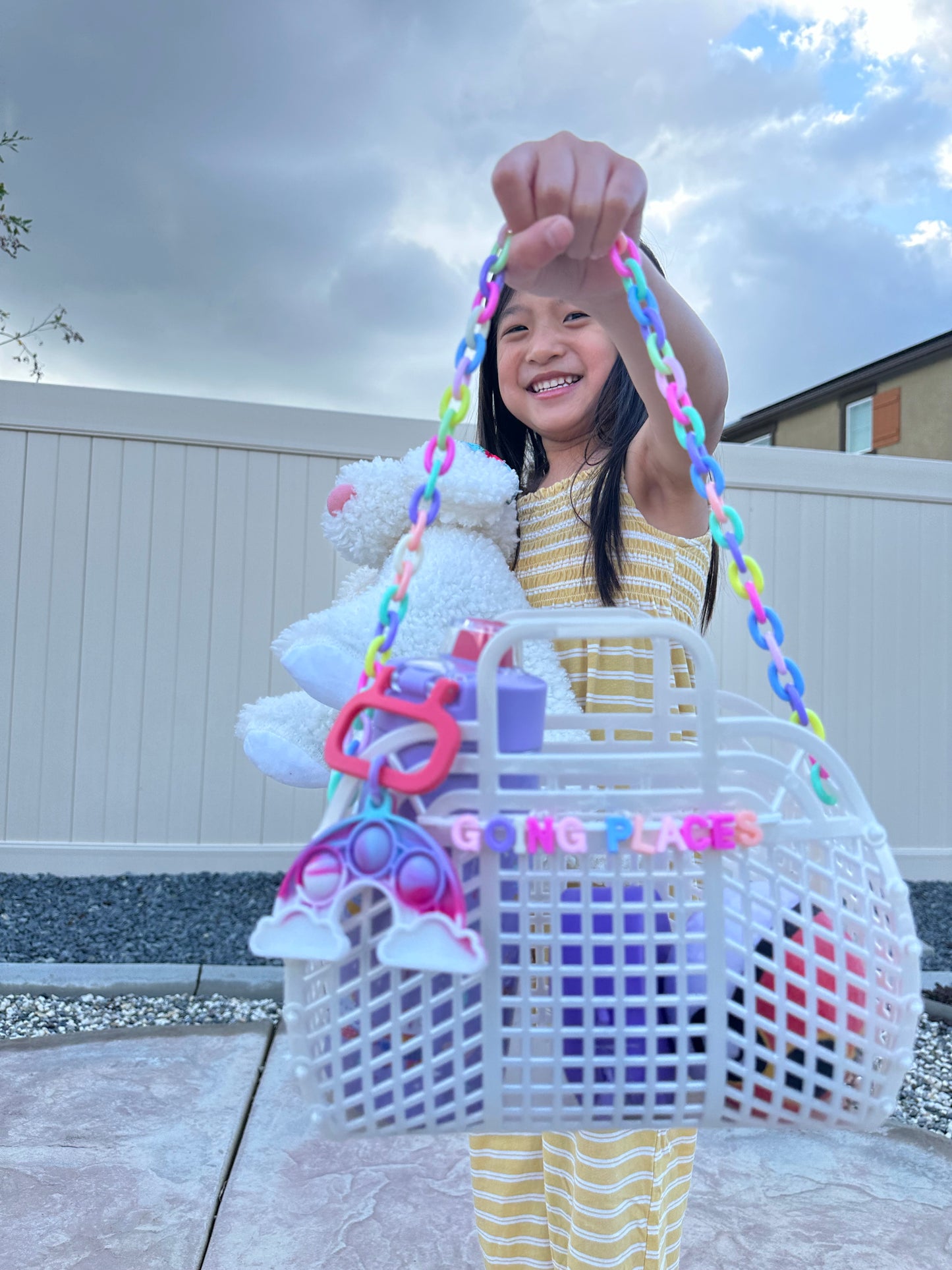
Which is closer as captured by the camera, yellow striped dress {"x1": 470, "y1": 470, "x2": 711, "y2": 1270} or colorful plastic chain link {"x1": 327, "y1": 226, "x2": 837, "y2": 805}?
colorful plastic chain link {"x1": 327, "y1": 226, "x2": 837, "y2": 805}

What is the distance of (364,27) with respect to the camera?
4.65 meters

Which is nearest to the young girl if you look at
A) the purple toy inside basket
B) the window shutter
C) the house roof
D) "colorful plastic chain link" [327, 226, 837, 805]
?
"colorful plastic chain link" [327, 226, 837, 805]

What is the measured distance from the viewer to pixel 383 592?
108 cm

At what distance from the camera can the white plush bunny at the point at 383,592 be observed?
1104mm

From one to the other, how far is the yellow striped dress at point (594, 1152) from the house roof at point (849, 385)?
13.3 m

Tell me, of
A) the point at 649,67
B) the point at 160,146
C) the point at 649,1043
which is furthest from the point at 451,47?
the point at 649,1043

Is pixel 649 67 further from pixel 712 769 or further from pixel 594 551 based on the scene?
pixel 712 769

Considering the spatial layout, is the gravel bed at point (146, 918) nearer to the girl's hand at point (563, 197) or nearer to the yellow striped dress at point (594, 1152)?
the yellow striped dress at point (594, 1152)

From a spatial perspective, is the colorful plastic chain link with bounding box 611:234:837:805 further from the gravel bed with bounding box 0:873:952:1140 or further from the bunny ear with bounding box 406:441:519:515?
the gravel bed with bounding box 0:873:952:1140

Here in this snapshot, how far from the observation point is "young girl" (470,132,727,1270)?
1.03 m

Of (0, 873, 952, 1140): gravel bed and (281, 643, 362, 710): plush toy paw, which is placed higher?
(281, 643, 362, 710): plush toy paw

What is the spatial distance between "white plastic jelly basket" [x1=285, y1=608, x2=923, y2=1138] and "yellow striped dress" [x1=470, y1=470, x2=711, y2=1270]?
0.42 m

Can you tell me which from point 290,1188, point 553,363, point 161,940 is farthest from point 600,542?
point 161,940

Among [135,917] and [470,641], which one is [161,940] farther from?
[470,641]
